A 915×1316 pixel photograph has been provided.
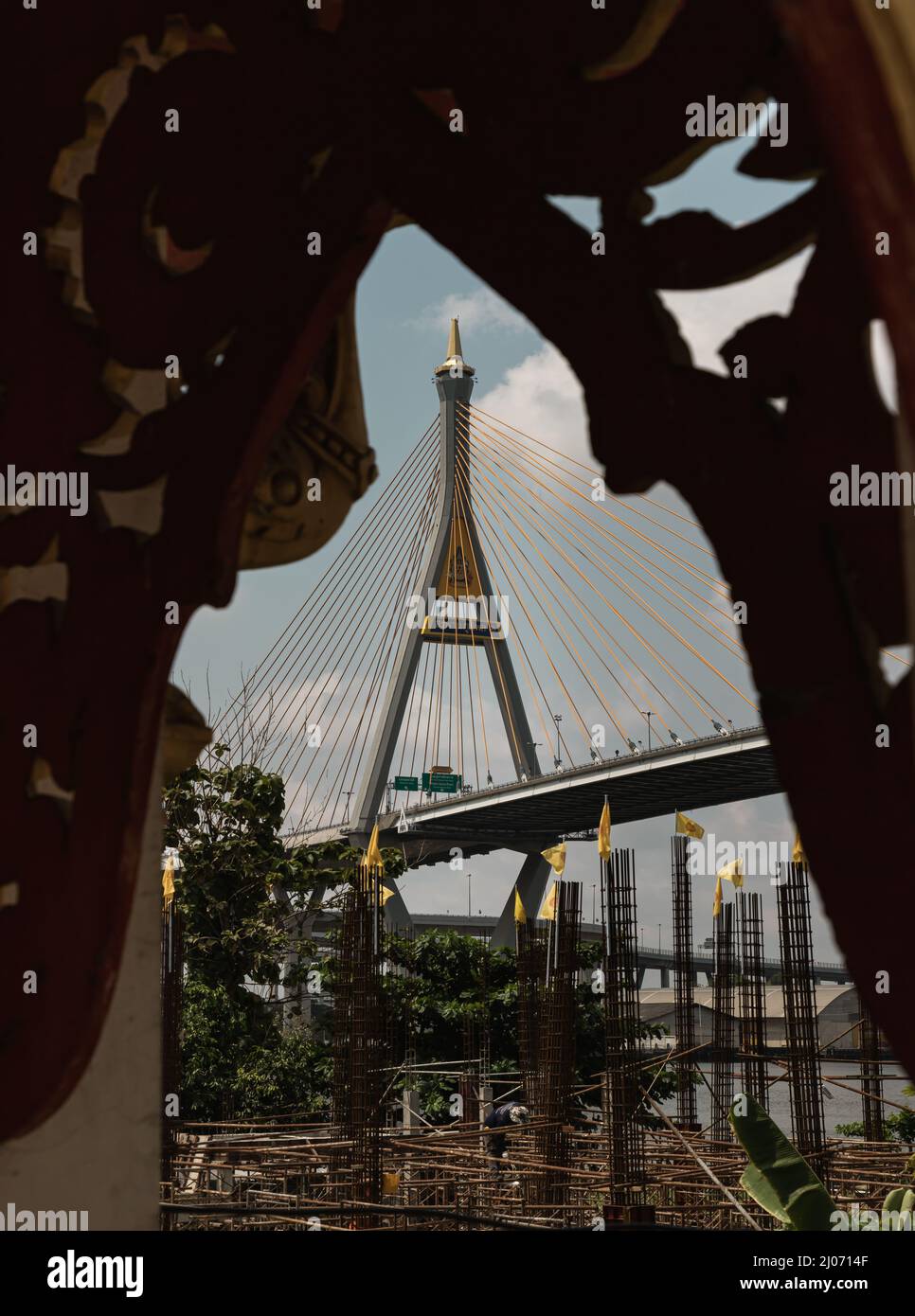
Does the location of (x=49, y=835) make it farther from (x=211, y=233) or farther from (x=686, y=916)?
(x=686, y=916)

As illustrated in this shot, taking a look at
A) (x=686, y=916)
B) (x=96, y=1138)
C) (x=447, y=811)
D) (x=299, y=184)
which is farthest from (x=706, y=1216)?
(x=447, y=811)

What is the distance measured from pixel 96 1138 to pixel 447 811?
71.2 feet

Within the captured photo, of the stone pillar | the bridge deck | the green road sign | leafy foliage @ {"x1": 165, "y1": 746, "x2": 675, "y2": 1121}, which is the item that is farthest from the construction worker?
the green road sign

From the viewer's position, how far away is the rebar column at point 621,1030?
8.80 m

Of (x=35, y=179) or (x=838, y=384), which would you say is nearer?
(x=838, y=384)

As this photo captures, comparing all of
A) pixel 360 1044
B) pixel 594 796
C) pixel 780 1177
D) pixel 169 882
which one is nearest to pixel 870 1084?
pixel 360 1044

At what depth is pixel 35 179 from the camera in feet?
6.59

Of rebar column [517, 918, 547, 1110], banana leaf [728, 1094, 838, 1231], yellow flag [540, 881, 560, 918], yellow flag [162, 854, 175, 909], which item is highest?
yellow flag [162, 854, 175, 909]

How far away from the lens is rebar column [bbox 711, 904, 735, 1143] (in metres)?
12.4

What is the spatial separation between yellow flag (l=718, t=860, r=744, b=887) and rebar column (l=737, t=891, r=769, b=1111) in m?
0.18

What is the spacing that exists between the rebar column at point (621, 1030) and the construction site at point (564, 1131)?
2 cm

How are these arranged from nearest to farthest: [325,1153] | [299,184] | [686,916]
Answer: [299,184] → [325,1153] → [686,916]

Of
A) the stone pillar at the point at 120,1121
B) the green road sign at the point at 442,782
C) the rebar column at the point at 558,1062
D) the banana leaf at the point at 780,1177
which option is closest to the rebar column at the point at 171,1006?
the rebar column at the point at 558,1062

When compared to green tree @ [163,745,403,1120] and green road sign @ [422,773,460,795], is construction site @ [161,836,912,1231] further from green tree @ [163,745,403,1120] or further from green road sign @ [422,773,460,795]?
green road sign @ [422,773,460,795]
